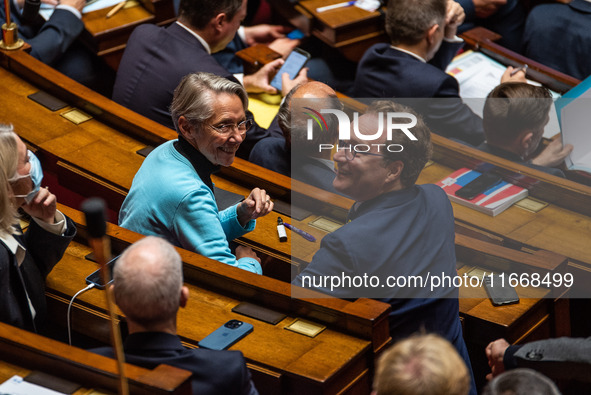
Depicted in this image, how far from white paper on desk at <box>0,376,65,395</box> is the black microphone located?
2426 mm

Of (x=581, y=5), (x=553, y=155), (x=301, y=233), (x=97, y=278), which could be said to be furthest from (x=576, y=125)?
(x=97, y=278)

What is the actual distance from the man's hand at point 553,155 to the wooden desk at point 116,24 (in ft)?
6.48

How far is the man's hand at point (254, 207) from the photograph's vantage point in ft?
8.72

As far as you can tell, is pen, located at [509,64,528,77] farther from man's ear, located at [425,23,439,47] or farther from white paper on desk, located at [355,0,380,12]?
white paper on desk, located at [355,0,380,12]

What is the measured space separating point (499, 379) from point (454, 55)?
9.10 ft

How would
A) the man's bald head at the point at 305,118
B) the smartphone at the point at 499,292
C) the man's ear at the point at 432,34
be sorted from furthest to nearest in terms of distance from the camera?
the man's ear at the point at 432,34 → the man's bald head at the point at 305,118 → the smartphone at the point at 499,292

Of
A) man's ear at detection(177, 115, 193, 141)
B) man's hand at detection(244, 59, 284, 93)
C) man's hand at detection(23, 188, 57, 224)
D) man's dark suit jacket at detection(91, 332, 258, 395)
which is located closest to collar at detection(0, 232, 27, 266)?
man's hand at detection(23, 188, 57, 224)

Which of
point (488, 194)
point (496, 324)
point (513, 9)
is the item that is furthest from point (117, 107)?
point (513, 9)

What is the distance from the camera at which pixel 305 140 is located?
9.79 feet

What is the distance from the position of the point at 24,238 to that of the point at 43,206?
12 centimetres

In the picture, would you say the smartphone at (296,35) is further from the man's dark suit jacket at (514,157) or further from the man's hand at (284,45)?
the man's dark suit jacket at (514,157)

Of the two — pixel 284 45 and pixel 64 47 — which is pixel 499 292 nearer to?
pixel 284 45

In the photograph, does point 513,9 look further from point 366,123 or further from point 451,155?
point 366,123

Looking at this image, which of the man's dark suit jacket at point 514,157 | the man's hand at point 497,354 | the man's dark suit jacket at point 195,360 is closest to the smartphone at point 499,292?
the man's hand at point 497,354
